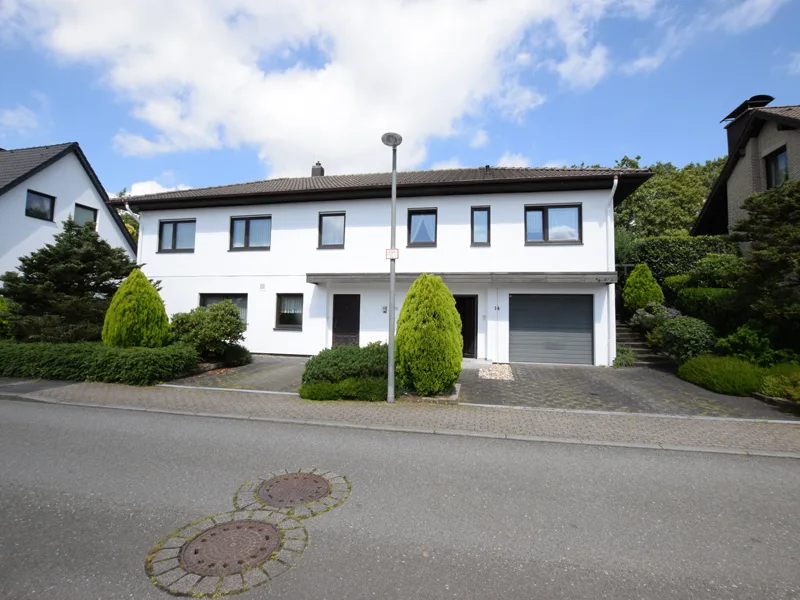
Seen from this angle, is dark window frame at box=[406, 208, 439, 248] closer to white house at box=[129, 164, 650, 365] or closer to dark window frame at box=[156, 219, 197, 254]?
white house at box=[129, 164, 650, 365]

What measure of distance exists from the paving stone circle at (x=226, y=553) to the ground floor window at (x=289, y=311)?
1084cm

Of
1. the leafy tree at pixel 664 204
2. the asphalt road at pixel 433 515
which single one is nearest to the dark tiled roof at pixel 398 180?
the asphalt road at pixel 433 515

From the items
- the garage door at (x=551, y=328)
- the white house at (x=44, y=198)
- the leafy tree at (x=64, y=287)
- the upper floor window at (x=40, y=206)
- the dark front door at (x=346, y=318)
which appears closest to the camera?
the leafy tree at (x=64, y=287)

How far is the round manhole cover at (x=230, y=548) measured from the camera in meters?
2.74

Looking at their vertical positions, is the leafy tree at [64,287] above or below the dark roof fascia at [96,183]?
below

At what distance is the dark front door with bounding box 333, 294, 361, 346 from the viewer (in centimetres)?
1368

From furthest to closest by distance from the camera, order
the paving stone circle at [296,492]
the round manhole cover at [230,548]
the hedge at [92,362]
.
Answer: the hedge at [92,362] → the paving stone circle at [296,492] → the round manhole cover at [230,548]

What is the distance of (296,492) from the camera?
153 inches

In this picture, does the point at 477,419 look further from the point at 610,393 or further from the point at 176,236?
the point at 176,236

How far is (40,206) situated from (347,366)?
715 inches

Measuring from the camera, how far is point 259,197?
14531 millimetres

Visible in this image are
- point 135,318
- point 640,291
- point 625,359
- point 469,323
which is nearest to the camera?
point 135,318

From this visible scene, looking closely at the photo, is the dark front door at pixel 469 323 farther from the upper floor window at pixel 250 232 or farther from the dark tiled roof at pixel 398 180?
the upper floor window at pixel 250 232

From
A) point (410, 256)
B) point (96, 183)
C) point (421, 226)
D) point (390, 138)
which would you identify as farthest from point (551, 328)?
point (96, 183)
